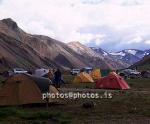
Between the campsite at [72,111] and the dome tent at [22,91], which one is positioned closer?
the campsite at [72,111]

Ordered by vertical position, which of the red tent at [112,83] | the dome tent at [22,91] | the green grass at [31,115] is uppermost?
the red tent at [112,83]

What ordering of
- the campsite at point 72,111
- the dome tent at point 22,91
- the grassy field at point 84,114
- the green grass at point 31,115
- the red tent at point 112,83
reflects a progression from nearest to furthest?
the grassy field at point 84,114 → the campsite at point 72,111 → the green grass at point 31,115 → the dome tent at point 22,91 → the red tent at point 112,83

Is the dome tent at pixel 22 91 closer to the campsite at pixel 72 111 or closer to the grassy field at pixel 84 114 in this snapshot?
the campsite at pixel 72 111

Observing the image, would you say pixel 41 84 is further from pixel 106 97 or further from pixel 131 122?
pixel 131 122

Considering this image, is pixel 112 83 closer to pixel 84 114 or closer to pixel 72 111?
pixel 72 111

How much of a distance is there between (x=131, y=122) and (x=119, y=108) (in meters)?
6.31

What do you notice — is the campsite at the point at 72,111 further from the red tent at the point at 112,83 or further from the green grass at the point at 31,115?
the red tent at the point at 112,83

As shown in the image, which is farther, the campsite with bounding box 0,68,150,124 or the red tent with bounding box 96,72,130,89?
the red tent with bounding box 96,72,130,89

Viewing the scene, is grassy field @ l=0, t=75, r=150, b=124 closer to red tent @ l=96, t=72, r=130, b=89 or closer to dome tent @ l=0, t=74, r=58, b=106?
dome tent @ l=0, t=74, r=58, b=106

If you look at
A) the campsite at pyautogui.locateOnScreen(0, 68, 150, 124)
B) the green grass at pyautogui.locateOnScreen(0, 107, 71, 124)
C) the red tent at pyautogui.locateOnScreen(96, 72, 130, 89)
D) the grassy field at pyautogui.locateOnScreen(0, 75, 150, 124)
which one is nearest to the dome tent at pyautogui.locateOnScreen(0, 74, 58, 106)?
the campsite at pyautogui.locateOnScreen(0, 68, 150, 124)

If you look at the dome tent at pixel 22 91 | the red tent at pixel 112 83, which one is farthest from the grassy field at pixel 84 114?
the red tent at pixel 112 83

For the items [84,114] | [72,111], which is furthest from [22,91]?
[84,114]

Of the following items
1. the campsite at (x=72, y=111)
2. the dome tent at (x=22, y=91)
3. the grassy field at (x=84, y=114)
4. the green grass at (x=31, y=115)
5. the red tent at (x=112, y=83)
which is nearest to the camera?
the grassy field at (x=84, y=114)

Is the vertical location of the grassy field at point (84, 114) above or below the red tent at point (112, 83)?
below
